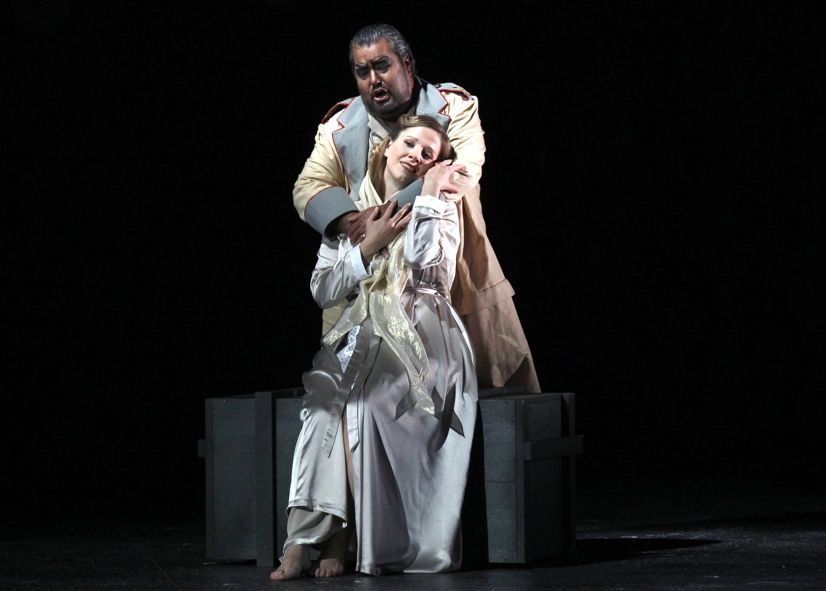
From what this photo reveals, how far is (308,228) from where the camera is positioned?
655 cm

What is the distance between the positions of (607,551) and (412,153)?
111 centimetres

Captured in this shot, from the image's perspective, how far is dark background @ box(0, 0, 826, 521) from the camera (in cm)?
639

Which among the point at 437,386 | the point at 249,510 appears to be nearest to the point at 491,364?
the point at 437,386

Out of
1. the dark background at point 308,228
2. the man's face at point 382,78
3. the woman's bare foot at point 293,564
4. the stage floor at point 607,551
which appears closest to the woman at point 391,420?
the woman's bare foot at point 293,564

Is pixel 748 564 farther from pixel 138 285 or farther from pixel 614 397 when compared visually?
pixel 138 285

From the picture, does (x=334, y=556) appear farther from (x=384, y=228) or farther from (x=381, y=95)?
(x=381, y=95)

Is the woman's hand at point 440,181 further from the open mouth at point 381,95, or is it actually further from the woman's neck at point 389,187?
the open mouth at point 381,95

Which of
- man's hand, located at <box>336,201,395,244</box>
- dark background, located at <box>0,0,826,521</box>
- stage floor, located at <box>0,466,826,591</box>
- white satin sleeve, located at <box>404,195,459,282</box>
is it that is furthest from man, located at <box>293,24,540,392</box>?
dark background, located at <box>0,0,826,521</box>

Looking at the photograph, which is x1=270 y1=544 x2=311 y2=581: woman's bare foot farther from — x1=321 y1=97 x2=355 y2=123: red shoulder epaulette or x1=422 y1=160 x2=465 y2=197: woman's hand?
x1=321 y1=97 x2=355 y2=123: red shoulder epaulette

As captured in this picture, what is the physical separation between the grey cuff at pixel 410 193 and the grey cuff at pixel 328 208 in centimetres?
15

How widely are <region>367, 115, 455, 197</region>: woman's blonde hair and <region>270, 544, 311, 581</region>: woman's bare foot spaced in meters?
0.92

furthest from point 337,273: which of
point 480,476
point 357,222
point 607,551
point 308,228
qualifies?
point 308,228

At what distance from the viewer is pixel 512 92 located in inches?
254

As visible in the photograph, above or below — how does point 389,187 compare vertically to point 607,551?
above
